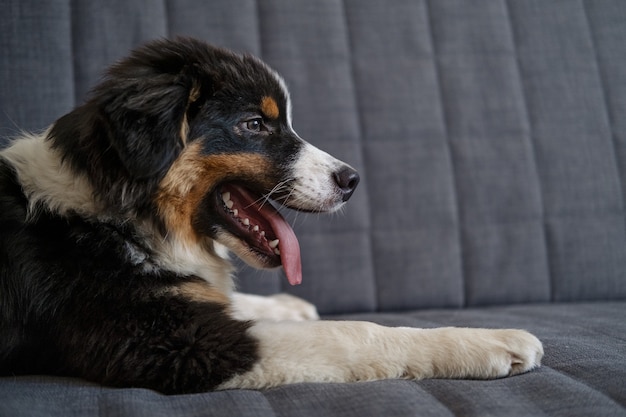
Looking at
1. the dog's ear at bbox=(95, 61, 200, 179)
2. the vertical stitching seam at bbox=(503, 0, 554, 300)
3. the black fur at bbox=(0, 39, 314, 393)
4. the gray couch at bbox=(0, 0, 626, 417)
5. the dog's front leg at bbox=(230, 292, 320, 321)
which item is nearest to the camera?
the black fur at bbox=(0, 39, 314, 393)

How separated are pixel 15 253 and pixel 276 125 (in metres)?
0.91

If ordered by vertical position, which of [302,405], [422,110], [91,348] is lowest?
[302,405]

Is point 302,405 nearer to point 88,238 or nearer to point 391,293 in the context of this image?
point 88,238

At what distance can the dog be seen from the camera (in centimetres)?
141

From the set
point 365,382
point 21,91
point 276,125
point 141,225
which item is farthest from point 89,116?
point 365,382

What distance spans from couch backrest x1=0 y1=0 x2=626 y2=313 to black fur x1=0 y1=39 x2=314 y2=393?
0.87m

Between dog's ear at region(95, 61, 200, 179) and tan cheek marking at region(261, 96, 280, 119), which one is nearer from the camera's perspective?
dog's ear at region(95, 61, 200, 179)

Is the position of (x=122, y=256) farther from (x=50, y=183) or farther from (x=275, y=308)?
(x=275, y=308)

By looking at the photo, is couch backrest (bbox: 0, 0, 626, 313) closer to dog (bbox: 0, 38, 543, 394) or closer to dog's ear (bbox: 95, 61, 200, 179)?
dog (bbox: 0, 38, 543, 394)

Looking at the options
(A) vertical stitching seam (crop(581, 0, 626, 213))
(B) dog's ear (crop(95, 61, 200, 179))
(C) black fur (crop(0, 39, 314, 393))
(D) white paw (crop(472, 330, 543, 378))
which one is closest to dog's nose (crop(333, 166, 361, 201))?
(C) black fur (crop(0, 39, 314, 393))

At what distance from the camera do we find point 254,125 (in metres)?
1.84

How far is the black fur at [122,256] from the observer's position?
1.39m

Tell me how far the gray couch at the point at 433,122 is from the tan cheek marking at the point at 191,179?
32.7 inches

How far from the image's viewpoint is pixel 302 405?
48.7 inches
